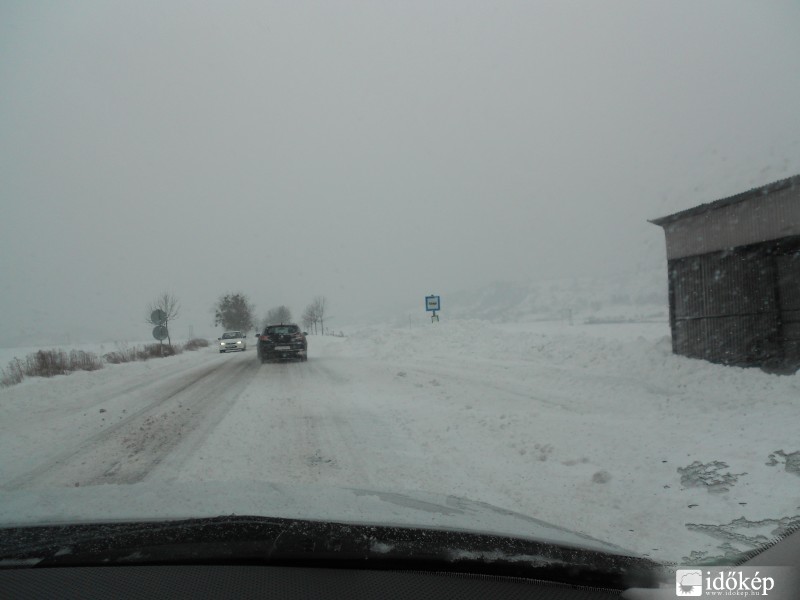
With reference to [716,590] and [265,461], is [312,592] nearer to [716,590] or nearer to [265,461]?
[716,590]

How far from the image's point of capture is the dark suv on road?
2006 centimetres

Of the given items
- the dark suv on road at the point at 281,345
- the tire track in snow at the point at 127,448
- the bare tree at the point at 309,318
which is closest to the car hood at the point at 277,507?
the tire track in snow at the point at 127,448

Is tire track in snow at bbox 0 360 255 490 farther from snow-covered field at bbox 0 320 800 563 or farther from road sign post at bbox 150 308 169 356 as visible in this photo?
road sign post at bbox 150 308 169 356

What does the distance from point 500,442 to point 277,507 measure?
4.13m

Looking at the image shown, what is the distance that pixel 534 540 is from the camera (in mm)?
2430

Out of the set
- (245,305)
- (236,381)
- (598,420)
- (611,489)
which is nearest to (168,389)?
(236,381)

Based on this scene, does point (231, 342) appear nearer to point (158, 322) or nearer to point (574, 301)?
point (158, 322)

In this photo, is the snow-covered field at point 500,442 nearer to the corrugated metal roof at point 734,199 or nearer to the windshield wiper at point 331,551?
the windshield wiper at point 331,551

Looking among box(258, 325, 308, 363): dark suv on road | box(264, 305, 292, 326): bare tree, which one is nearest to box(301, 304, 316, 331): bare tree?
box(264, 305, 292, 326): bare tree

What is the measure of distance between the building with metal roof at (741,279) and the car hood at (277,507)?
992 cm

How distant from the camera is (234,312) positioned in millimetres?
80750

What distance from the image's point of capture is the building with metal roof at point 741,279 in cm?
1029

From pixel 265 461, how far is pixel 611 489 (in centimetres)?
369

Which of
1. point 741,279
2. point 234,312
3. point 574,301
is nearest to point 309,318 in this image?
point 234,312
